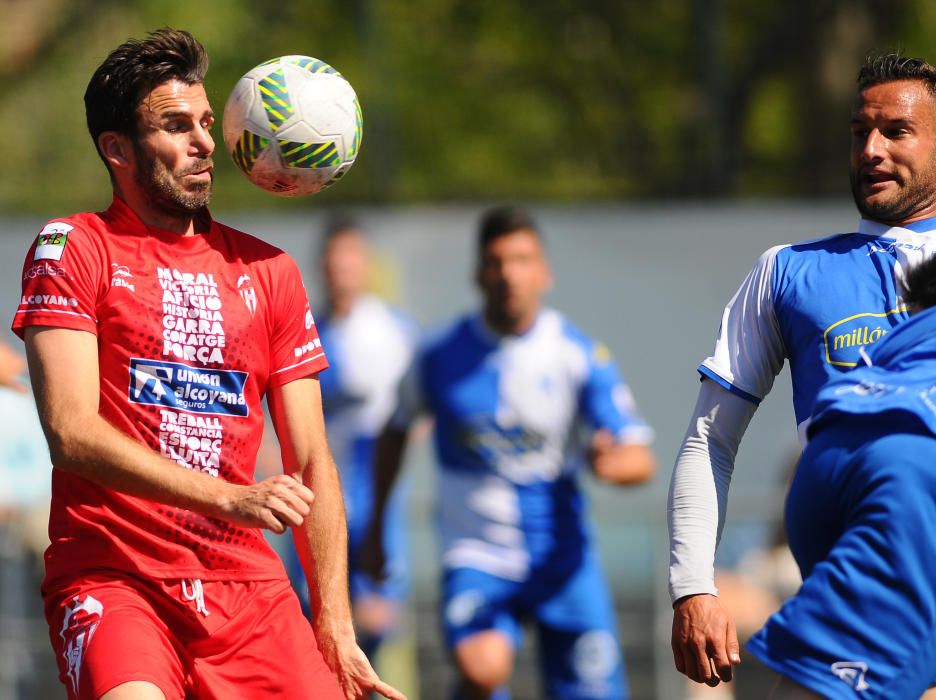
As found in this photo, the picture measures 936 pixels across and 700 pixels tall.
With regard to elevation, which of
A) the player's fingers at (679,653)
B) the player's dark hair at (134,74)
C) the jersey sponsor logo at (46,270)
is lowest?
the player's fingers at (679,653)

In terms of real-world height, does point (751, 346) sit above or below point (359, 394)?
above

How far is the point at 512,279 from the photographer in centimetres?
782

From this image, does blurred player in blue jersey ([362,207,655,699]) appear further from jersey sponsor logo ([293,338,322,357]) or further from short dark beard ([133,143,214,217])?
short dark beard ([133,143,214,217])

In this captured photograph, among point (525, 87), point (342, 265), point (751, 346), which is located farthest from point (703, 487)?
point (525, 87)

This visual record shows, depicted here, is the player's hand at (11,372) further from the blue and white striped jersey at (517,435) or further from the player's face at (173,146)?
the blue and white striped jersey at (517,435)

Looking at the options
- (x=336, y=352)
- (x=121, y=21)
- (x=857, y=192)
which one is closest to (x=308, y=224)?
(x=121, y=21)

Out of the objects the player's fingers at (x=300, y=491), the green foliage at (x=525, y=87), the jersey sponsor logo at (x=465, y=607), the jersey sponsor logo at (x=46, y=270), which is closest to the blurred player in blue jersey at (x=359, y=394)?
the jersey sponsor logo at (x=465, y=607)

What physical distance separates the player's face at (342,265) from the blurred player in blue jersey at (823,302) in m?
5.35

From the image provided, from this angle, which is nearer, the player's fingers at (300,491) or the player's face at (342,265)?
the player's fingers at (300,491)

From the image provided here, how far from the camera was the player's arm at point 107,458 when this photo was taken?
399cm

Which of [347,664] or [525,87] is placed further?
[525,87]

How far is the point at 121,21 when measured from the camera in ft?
42.7

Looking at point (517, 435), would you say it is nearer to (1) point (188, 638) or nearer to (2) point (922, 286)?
(1) point (188, 638)

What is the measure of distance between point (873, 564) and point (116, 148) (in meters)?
2.42
